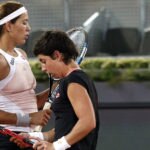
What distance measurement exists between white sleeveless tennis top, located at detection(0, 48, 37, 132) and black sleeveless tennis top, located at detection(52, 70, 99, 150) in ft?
1.87

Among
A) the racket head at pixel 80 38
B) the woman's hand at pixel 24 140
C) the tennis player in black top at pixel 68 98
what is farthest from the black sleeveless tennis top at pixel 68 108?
the racket head at pixel 80 38

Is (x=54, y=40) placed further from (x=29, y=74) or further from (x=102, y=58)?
(x=102, y=58)

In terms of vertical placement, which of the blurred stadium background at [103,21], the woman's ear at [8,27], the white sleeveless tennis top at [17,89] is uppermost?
the woman's ear at [8,27]

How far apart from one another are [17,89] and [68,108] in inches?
26.1

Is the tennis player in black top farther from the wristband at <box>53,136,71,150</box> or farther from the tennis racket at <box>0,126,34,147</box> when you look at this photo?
the tennis racket at <box>0,126,34,147</box>

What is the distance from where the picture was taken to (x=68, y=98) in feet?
10.9

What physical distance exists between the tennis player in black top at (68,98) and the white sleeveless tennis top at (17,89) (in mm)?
513

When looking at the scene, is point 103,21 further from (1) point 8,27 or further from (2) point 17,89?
(2) point 17,89

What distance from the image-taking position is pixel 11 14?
399 cm

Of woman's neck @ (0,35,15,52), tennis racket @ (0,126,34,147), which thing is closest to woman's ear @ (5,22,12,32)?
woman's neck @ (0,35,15,52)

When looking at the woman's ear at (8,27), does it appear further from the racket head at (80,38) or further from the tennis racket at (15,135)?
the tennis racket at (15,135)

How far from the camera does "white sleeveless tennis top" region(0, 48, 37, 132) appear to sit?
12.9 ft

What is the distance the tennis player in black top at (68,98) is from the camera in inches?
128

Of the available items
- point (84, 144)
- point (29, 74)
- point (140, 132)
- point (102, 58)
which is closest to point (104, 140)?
point (140, 132)
